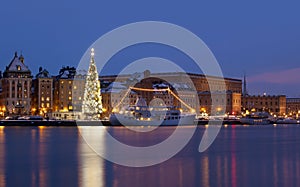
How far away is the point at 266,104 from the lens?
14925 cm

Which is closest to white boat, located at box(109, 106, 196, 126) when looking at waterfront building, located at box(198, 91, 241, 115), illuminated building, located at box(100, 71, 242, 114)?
illuminated building, located at box(100, 71, 242, 114)

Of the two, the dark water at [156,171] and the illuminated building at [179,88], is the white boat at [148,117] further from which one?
the dark water at [156,171]

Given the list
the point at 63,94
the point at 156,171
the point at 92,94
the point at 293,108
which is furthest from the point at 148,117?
the point at 293,108

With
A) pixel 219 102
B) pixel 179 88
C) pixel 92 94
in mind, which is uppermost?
pixel 179 88

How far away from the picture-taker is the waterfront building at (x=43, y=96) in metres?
96.8

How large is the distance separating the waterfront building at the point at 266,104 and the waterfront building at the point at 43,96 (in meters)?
67.0

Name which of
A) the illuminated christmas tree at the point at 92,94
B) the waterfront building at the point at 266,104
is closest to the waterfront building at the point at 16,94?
the illuminated christmas tree at the point at 92,94

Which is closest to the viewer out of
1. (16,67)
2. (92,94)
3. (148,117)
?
(92,94)

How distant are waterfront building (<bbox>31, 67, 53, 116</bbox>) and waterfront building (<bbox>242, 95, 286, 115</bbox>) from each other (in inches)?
2637

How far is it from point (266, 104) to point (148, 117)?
73189 mm

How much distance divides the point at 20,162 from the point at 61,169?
3353mm

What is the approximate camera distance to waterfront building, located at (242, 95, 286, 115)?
486 ft

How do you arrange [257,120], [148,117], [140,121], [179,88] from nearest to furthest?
[140,121] < [148,117] < [257,120] < [179,88]

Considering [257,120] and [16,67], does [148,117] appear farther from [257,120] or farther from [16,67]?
[257,120]
